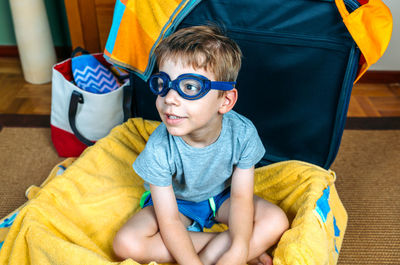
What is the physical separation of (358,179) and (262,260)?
0.59 meters

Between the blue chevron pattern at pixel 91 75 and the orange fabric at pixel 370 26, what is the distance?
80cm

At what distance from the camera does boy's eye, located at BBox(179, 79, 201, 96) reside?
0.75 m

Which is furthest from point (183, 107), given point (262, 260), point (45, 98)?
point (45, 98)

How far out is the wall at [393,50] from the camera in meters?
1.67

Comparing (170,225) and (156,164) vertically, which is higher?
(156,164)

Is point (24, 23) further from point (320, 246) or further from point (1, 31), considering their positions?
point (320, 246)

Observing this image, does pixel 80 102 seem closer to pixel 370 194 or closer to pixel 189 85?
pixel 189 85

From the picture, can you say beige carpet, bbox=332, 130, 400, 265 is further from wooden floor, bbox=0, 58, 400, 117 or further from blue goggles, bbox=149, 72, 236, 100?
blue goggles, bbox=149, 72, 236, 100

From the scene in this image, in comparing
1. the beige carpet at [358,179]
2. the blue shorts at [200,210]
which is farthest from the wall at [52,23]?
the blue shorts at [200,210]

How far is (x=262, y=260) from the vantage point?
91cm

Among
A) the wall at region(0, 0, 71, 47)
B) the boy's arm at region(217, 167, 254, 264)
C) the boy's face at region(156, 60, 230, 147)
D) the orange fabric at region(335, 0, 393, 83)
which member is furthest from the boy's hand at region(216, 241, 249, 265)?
the wall at region(0, 0, 71, 47)

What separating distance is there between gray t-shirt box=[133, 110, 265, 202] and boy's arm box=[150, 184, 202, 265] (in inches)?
1.1

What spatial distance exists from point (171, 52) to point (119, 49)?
413 mm

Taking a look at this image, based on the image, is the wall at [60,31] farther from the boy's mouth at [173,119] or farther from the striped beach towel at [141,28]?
the boy's mouth at [173,119]
